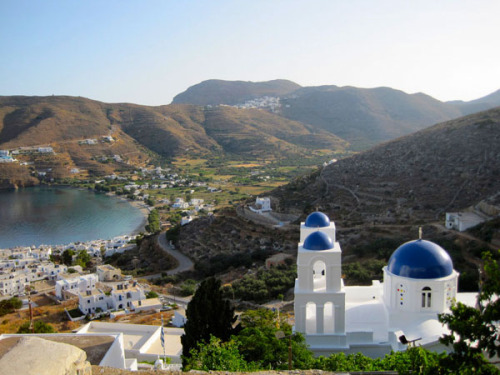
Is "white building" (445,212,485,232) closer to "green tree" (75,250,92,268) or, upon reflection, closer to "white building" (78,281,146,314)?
"white building" (78,281,146,314)

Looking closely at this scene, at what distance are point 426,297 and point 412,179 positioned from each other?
2205 centimetres

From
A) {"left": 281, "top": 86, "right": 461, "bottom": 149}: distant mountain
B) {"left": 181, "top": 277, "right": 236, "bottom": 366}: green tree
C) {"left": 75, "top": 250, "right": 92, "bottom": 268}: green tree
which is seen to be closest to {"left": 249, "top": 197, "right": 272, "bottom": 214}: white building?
{"left": 75, "top": 250, "right": 92, "bottom": 268}: green tree

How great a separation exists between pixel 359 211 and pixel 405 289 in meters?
18.7

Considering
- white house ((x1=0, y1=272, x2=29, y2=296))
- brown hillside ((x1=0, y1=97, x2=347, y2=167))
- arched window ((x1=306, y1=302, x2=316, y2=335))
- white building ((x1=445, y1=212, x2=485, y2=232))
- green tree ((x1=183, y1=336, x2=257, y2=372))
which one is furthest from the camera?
brown hillside ((x1=0, y1=97, x2=347, y2=167))

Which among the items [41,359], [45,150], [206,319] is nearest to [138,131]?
[45,150]

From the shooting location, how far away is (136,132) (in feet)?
293

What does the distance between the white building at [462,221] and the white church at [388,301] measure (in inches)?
463

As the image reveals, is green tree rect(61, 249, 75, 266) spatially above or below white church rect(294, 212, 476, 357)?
below

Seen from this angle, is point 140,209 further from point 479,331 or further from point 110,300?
point 479,331

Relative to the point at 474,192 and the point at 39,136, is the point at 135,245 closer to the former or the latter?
the point at 474,192

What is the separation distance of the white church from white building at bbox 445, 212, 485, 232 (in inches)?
463

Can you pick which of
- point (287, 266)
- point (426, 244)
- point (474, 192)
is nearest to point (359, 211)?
point (474, 192)

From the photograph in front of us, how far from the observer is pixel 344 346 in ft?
27.5

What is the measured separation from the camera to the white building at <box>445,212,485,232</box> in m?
19.6
